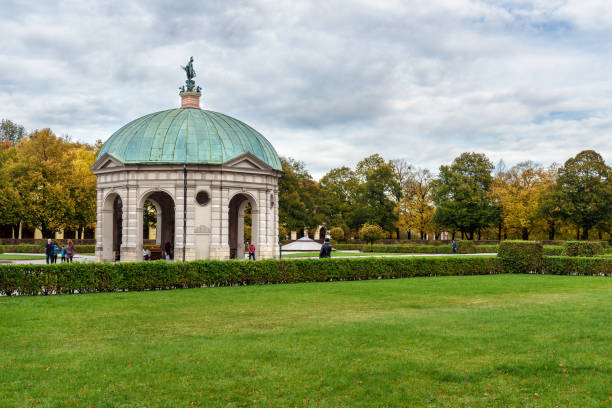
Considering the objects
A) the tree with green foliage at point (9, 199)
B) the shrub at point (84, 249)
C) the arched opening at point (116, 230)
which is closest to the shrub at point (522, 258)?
the arched opening at point (116, 230)

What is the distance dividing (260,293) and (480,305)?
28.2 ft

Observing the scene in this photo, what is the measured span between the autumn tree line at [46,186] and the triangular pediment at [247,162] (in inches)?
1242

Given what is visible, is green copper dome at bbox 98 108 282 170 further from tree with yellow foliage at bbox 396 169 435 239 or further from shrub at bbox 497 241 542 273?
tree with yellow foliage at bbox 396 169 435 239

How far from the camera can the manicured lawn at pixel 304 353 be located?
8.70 m

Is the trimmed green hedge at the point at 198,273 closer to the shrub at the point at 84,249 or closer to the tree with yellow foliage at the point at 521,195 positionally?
the shrub at the point at 84,249

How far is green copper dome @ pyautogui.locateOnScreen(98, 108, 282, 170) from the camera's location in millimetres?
34781

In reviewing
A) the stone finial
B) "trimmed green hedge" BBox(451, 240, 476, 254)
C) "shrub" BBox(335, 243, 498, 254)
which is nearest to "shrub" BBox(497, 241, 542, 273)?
"shrub" BBox(335, 243, 498, 254)

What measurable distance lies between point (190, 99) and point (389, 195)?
151 feet

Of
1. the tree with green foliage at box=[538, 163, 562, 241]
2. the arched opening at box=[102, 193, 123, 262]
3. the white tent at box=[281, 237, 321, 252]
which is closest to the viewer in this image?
the arched opening at box=[102, 193, 123, 262]

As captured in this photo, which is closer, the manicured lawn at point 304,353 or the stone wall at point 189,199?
the manicured lawn at point 304,353

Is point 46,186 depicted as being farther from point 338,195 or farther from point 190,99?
point 338,195

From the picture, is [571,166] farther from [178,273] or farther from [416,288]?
[178,273]

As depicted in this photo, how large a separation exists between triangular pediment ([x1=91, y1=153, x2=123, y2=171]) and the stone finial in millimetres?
7092

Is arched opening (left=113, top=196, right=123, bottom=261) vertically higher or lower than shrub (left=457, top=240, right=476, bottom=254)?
higher
